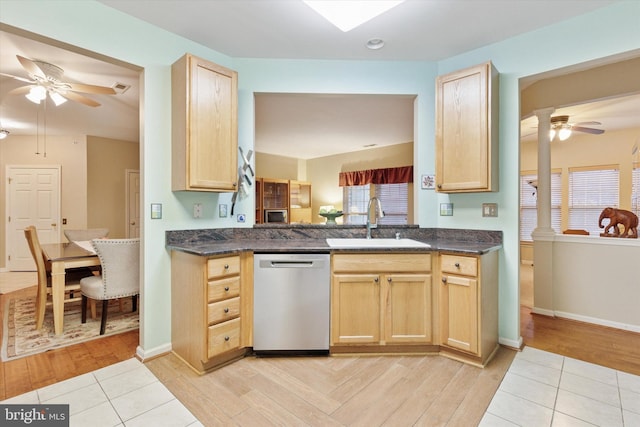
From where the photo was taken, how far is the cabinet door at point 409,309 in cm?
229

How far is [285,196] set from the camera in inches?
274

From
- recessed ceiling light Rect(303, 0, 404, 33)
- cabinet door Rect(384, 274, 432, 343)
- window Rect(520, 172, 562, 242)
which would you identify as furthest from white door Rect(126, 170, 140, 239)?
window Rect(520, 172, 562, 242)

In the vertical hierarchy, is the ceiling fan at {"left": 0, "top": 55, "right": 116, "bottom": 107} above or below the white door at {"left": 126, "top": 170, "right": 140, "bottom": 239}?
above

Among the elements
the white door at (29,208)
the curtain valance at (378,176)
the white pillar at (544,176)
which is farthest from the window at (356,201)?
the white door at (29,208)

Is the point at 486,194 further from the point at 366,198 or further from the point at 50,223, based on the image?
the point at 50,223

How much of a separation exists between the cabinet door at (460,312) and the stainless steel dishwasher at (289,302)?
3.00 ft

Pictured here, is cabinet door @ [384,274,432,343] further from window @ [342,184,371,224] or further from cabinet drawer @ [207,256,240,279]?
window @ [342,184,371,224]

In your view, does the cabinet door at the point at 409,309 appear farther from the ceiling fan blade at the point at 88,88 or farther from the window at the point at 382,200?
the window at the point at 382,200

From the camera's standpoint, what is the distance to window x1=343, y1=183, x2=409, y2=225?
20.6 ft

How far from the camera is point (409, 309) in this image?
2.29 m

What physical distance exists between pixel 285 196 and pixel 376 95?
4.41 m

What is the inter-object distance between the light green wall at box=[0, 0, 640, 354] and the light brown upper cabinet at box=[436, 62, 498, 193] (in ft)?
0.83

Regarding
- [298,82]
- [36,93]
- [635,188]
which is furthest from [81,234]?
[635,188]

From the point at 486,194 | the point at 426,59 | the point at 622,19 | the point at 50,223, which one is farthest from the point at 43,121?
the point at 622,19
